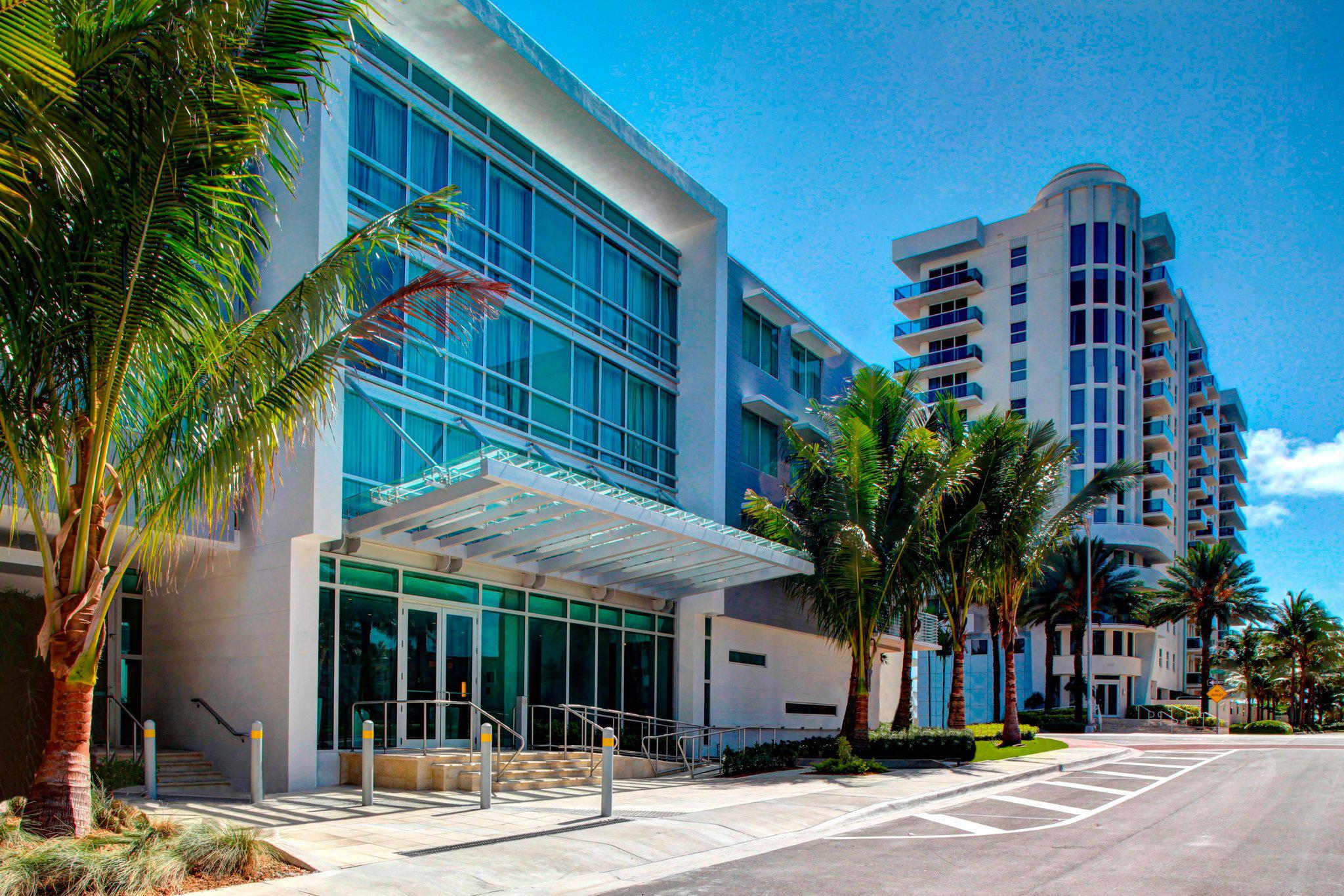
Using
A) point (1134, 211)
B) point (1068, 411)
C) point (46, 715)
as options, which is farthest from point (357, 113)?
point (1134, 211)

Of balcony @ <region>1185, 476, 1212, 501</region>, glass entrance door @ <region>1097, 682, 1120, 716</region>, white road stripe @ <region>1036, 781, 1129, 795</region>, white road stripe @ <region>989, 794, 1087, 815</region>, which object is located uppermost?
balcony @ <region>1185, 476, 1212, 501</region>

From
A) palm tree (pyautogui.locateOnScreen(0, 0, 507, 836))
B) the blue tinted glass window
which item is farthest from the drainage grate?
the blue tinted glass window

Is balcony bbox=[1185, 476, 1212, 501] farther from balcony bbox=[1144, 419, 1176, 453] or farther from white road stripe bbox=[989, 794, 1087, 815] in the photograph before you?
white road stripe bbox=[989, 794, 1087, 815]

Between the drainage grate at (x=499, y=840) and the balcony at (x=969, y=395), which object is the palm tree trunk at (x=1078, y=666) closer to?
the balcony at (x=969, y=395)

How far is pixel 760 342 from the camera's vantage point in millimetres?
30016

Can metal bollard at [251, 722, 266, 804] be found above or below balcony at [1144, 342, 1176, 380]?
below

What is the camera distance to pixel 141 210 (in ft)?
28.8

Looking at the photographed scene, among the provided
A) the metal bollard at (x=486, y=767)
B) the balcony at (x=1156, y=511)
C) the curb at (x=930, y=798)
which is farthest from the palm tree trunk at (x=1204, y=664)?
the metal bollard at (x=486, y=767)

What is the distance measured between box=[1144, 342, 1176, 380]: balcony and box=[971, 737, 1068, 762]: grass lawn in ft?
154

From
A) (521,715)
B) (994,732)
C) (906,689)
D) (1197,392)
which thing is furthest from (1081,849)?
(1197,392)

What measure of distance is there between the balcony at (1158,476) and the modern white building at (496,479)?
1975 inches

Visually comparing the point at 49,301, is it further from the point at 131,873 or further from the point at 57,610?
the point at 131,873

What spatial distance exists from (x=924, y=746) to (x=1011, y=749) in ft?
16.5

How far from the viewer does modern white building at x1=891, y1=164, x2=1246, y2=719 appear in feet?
222
